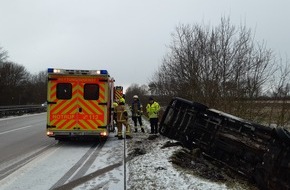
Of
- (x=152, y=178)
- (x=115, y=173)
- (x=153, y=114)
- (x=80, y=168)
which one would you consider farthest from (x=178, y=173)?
(x=153, y=114)

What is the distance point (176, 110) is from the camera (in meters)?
11.7

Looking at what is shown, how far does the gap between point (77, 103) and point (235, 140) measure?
7.67 meters

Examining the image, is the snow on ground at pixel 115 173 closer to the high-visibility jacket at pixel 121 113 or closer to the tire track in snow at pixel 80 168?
the tire track in snow at pixel 80 168

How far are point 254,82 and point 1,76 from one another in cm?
6380

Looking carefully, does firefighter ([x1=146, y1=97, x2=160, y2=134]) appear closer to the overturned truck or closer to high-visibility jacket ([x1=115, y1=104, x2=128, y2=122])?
high-visibility jacket ([x1=115, y1=104, x2=128, y2=122])

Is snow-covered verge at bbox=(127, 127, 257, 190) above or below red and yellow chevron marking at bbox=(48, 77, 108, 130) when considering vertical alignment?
below

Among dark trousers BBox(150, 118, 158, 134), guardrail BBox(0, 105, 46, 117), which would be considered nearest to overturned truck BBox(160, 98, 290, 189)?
dark trousers BBox(150, 118, 158, 134)

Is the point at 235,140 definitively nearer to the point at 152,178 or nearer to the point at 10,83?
the point at 152,178

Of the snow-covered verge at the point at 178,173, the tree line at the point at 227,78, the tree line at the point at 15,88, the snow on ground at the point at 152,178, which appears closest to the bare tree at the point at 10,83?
the tree line at the point at 15,88

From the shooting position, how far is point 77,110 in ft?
50.4

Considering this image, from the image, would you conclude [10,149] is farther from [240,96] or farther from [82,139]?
[240,96]

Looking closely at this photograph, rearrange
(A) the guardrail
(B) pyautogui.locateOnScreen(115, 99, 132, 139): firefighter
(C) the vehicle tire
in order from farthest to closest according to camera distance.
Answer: (A) the guardrail → (B) pyautogui.locateOnScreen(115, 99, 132, 139): firefighter → (C) the vehicle tire

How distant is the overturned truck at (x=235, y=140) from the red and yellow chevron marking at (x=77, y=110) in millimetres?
3986

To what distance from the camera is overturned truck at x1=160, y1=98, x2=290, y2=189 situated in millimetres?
8086
